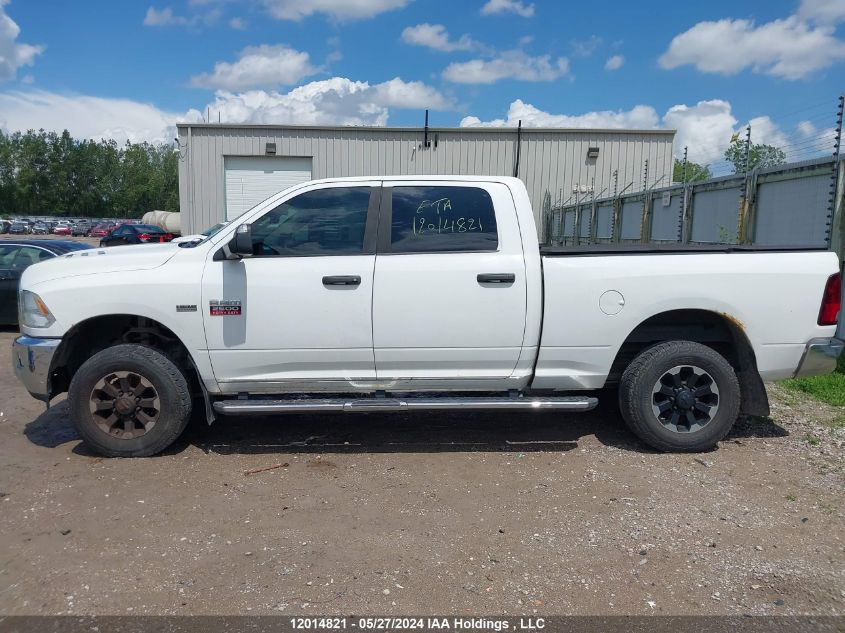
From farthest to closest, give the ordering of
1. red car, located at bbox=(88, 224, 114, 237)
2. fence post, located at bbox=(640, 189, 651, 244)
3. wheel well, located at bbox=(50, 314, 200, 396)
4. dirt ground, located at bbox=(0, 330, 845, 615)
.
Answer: red car, located at bbox=(88, 224, 114, 237), fence post, located at bbox=(640, 189, 651, 244), wheel well, located at bbox=(50, 314, 200, 396), dirt ground, located at bbox=(0, 330, 845, 615)

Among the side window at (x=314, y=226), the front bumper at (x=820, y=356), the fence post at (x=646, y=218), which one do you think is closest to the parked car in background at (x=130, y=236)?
the fence post at (x=646, y=218)

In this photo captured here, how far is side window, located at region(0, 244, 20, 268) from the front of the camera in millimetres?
11102

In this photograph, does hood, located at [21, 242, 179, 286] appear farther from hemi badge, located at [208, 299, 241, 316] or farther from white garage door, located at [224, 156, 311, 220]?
white garage door, located at [224, 156, 311, 220]

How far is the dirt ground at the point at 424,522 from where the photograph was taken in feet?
10.9

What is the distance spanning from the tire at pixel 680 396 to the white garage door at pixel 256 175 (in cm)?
→ 1851

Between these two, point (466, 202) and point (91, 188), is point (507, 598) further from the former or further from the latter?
point (91, 188)

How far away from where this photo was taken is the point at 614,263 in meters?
5.04

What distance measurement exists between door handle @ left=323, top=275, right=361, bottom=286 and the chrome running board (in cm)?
84

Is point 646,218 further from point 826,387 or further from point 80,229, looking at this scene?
point 80,229

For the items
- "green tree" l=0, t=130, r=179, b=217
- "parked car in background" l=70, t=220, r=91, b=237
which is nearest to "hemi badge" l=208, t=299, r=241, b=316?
"parked car in background" l=70, t=220, r=91, b=237

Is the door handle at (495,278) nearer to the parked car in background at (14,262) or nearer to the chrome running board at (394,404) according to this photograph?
the chrome running board at (394,404)

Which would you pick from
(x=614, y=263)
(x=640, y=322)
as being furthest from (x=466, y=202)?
→ (x=640, y=322)

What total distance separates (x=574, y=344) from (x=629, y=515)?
1349 mm

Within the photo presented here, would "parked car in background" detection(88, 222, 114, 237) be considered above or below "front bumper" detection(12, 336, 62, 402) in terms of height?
above
